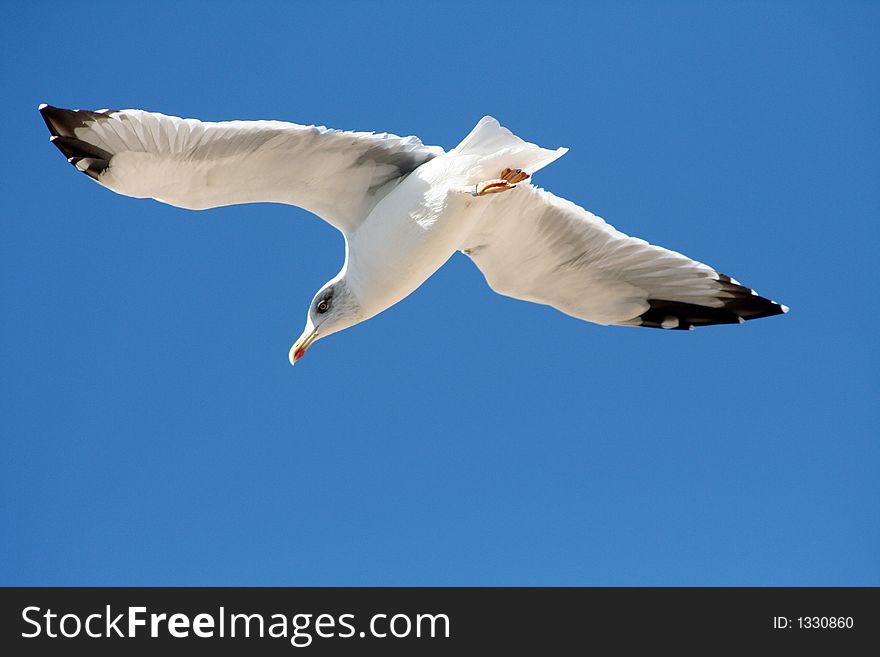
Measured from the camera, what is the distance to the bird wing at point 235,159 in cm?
609

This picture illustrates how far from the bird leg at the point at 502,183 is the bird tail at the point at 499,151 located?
0.10 ft

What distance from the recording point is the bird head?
698 cm

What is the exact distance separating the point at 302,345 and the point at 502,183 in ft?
5.59

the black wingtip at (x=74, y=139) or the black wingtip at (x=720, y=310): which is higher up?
→ the black wingtip at (x=74, y=139)

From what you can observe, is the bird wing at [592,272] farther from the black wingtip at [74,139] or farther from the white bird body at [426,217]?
the black wingtip at [74,139]

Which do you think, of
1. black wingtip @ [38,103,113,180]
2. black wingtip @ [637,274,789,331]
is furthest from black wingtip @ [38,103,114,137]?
black wingtip @ [637,274,789,331]

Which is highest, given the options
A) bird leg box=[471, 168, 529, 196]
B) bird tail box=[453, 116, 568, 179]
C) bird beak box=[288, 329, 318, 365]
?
bird tail box=[453, 116, 568, 179]

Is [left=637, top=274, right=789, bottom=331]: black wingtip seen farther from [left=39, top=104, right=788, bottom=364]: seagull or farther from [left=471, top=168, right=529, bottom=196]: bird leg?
[left=471, top=168, right=529, bottom=196]: bird leg

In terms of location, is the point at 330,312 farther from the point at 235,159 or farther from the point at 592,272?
the point at 592,272

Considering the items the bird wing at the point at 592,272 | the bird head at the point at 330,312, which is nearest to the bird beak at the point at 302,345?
the bird head at the point at 330,312

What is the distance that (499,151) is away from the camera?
618cm

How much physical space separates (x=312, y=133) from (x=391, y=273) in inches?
33.7

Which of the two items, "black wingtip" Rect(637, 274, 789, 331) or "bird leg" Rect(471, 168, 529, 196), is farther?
"black wingtip" Rect(637, 274, 789, 331)

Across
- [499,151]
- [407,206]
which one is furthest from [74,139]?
[499,151]
